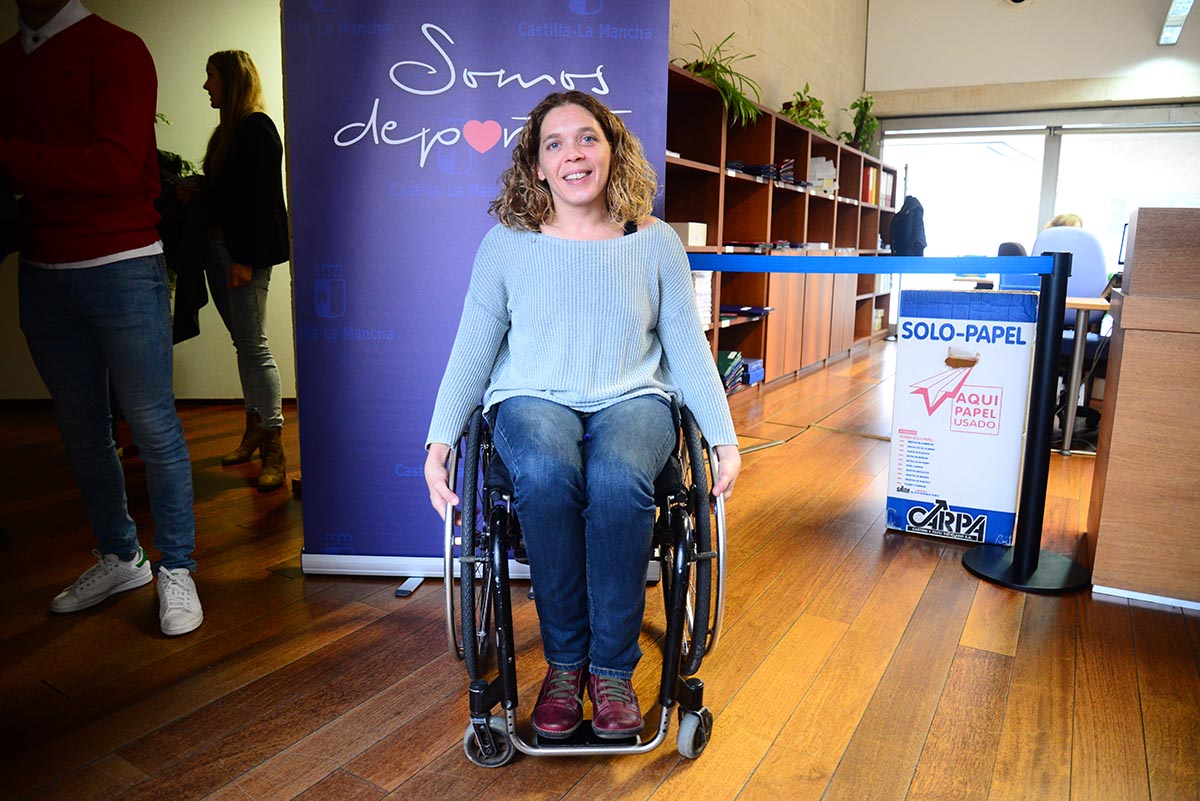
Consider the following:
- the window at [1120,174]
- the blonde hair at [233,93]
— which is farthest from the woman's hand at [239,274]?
the window at [1120,174]

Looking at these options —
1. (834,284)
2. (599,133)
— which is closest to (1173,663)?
(599,133)

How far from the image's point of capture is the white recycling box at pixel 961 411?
2.33 metres

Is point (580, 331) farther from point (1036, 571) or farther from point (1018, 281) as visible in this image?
point (1018, 281)

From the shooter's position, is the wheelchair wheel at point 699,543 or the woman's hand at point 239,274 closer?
the wheelchair wheel at point 699,543

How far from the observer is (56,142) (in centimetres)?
172

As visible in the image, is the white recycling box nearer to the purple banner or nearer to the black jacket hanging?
the black jacket hanging

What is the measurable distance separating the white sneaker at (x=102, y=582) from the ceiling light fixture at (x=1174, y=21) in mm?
7292

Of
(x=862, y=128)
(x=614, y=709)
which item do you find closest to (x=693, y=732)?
(x=614, y=709)

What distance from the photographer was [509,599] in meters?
1.32

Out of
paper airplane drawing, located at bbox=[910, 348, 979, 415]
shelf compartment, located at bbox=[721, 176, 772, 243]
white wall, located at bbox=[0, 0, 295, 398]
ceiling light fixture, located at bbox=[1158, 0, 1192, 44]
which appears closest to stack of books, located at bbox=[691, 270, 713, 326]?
shelf compartment, located at bbox=[721, 176, 772, 243]

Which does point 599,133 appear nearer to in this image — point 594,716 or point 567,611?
point 567,611

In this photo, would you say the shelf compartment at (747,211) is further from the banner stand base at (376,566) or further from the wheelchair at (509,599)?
the wheelchair at (509,599)

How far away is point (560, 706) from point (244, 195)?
6.80 feet

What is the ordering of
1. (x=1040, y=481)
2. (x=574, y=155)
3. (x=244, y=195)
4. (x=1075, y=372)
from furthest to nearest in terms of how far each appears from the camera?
(x=1075, y=372) < (x=244, y=195) < (x=1040, y=481) < (x=574, y=155)
